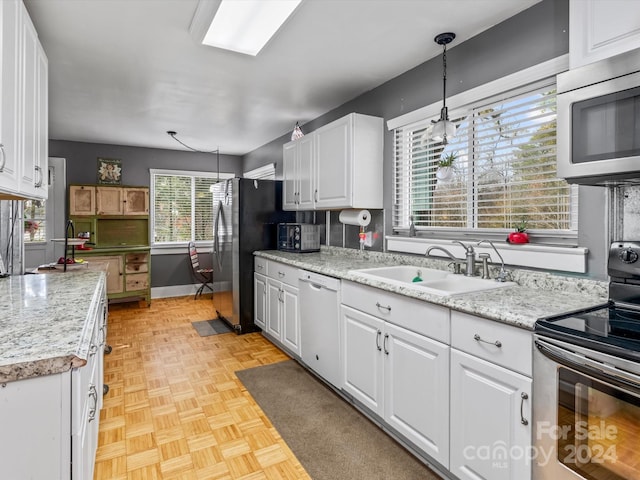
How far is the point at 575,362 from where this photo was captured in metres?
1.15

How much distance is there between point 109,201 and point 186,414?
13.0ft

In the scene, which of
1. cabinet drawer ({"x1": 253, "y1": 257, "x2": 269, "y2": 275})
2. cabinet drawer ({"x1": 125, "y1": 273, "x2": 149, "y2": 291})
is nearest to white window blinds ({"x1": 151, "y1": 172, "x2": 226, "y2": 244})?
cabinet drawer ({"x1": 125, "y1": 273, "x2": 149, "y2": 291})

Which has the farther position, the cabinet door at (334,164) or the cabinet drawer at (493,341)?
the cabinet door at (334,164)

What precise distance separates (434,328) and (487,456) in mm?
520

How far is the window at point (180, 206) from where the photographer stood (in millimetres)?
5969

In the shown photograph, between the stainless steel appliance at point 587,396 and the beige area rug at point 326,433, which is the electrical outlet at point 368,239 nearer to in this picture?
the beige area rug at point 326,433

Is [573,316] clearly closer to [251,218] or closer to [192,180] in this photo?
[251,218]

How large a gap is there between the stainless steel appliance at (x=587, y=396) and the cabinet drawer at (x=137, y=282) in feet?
17.0

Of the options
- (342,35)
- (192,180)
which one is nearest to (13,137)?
(342,35)

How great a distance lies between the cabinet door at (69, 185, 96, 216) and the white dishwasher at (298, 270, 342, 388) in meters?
3.76

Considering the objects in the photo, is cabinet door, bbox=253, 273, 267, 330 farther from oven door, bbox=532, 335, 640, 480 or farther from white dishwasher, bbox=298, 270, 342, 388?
oven door, bbox=532, 335, 640, 480

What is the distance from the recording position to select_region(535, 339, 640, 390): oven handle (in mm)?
1028

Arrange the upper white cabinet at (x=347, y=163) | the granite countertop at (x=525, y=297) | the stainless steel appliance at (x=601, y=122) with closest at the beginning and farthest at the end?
1. the stainless steel appliance at (x=601, y=122)
2. the granite countertop at (x=525, y=297)
3. the upper white cabinet at (x=347, y=163)

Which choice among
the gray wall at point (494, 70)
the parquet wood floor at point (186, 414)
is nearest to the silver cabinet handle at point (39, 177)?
the parquet wood floor at point (186, 414)
